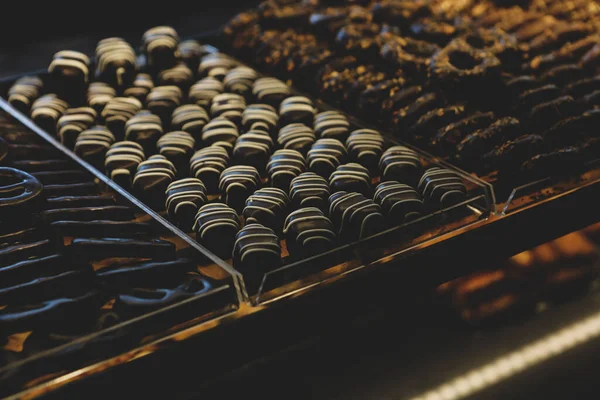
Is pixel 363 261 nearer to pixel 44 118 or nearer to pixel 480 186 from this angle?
pixel 480 186

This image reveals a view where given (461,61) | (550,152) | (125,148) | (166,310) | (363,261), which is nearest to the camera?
(166,310)

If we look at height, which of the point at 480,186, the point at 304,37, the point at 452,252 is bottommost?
the point at 452,252

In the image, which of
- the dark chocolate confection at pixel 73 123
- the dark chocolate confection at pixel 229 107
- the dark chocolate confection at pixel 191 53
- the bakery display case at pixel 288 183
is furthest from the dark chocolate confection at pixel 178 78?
the dark chocolate confection at pixel 73 123

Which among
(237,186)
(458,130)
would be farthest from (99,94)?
(458,130)

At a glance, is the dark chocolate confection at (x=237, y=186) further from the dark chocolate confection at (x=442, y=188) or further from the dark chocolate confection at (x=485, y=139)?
the dark chocolate confection at (x=485, y=139)

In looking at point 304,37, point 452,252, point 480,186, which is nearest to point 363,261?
point 452,252
